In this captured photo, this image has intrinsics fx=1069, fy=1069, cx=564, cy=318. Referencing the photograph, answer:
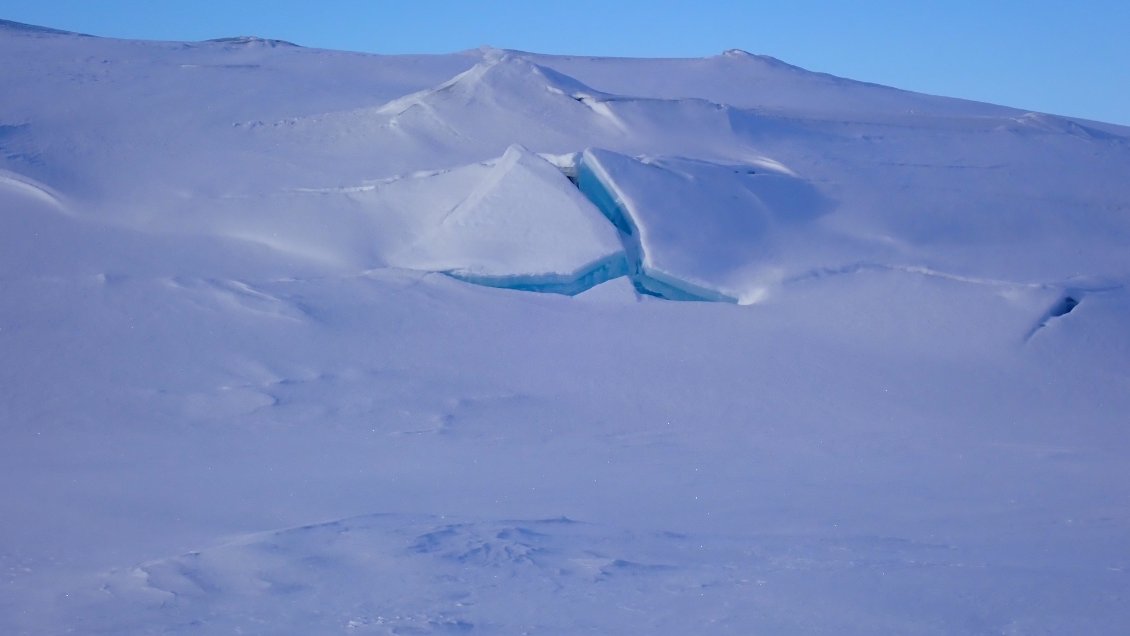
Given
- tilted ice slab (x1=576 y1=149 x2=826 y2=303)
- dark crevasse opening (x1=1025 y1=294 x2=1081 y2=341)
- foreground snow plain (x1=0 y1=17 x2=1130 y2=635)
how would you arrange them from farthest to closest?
tilted ice slab (x1=576 y1=149 x2=826 y2=303) < dark crevasse opening (x1=1025 y1=294 x2=1081 y2=341) < foreground snow plain (x1=0 y1=17 x2=1130 y2=635)

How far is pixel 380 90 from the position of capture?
910 cm

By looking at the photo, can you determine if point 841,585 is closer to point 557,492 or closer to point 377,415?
point 557,492

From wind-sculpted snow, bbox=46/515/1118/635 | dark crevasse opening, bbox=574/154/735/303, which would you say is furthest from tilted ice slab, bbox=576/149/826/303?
wind-sculpted snow, bbox=46/515/1118/635

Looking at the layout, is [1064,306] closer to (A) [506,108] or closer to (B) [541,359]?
(B) [541,359]

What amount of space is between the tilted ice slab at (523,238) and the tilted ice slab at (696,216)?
0.68 ft

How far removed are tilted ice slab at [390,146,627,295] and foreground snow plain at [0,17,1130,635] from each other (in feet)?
0.08

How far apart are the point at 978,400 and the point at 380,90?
5.69 meters

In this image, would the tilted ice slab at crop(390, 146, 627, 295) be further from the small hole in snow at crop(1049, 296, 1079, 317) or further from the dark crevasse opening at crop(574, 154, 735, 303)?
the small hole in snow at crop(1049, 296, 1079, 317)

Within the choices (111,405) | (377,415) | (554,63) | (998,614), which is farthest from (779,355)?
(554,63)

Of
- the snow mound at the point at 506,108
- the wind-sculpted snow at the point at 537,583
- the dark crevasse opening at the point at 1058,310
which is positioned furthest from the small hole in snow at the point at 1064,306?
the snow mound at the point at 506,108

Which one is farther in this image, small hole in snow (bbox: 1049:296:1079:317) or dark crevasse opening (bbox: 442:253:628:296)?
dark crevasse opening (bbox: 442:253:628:296)

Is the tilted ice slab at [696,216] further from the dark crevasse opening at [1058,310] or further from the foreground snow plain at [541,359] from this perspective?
the dark crevasse opening at [1058,310]

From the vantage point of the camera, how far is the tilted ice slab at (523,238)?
20.6 feet

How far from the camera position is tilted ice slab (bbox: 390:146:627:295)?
6273mm
